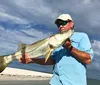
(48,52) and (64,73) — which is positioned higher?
(48,52)

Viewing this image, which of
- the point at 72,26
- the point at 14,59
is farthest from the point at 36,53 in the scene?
the point at 72,26

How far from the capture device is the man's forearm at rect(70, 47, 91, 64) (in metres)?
7.38

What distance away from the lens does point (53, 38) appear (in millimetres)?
7262

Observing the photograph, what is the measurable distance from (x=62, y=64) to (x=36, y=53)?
2.13ft

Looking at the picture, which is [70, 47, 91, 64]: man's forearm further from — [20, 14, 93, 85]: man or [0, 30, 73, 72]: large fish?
[0, 30, 73, 72]: large fish

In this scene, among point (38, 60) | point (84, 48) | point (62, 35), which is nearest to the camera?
point (62, 35)

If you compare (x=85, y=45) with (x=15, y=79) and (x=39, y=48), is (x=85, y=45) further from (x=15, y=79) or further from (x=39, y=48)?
(x=15, y=79)

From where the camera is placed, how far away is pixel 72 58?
7.68 m

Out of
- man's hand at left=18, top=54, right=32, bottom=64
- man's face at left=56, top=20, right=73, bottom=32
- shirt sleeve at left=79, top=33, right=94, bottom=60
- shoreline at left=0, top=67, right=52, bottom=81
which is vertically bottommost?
shoreline at left=0, top=67, right=52, bottom=81

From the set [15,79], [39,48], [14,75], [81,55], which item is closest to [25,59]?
[39,48]

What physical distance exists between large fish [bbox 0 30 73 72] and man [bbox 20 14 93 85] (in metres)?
0.20

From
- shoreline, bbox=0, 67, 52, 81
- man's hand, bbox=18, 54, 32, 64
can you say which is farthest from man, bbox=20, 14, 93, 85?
shoreline, bbox=0, 67, 52, 81

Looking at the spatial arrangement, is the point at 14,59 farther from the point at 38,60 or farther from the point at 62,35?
the point at 62,35

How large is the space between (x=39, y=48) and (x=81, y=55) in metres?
0.99
